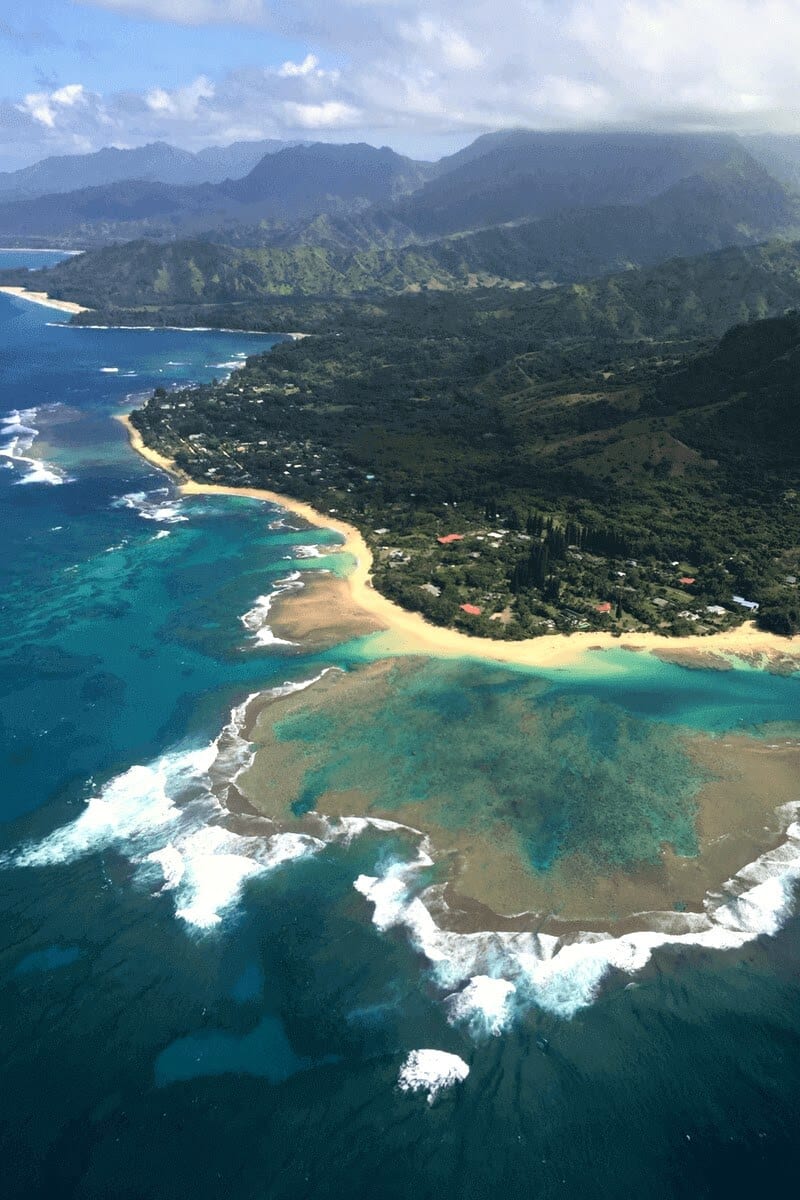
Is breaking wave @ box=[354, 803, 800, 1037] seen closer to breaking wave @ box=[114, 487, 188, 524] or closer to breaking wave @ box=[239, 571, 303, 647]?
breaking wave @ box=[239, 571, 303, 647]

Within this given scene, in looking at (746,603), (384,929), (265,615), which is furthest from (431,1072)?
(746,603)

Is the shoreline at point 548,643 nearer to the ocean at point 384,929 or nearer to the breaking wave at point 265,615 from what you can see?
the ocean at point 384,929

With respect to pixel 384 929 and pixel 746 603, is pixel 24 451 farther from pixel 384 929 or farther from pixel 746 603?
pixel 384 929

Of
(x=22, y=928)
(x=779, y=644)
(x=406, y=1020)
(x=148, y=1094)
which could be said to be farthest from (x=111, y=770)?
(x=779, y=644)

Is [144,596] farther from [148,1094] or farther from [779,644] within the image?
[779,644]

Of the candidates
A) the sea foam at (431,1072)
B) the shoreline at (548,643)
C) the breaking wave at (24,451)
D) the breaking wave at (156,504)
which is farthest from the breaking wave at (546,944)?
the breaking wave at (24,451)

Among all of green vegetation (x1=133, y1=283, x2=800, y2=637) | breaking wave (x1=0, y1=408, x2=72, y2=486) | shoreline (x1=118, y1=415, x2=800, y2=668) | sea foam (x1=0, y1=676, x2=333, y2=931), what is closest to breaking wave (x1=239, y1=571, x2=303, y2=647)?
shoreline (x1=118, y1=415, x2=800, y2=668)
